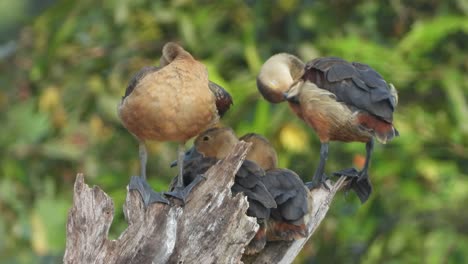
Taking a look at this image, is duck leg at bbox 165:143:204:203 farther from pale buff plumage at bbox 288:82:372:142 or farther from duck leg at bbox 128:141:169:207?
pale buff plumage at bbox 288:82:372:142

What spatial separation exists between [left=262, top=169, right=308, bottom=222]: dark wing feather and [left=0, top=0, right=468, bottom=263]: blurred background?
284 cm

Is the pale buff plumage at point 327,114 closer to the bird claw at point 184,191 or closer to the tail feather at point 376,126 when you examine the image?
the tail feather at point 376,126

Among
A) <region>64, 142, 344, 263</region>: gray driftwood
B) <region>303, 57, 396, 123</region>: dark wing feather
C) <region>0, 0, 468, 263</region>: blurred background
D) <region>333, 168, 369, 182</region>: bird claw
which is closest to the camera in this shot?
<region>64, 142, 344, 263</region>: gray driftwood

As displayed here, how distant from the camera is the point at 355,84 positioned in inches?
156

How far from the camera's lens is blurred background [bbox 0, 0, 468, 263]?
7000 millimetres

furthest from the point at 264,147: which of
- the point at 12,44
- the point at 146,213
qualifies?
the point at 12,44

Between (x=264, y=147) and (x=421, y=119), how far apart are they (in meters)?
3.11

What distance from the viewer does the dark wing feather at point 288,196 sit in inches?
147

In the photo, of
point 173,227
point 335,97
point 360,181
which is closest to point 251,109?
point 360,181

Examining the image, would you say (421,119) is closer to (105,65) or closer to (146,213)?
(105,65)

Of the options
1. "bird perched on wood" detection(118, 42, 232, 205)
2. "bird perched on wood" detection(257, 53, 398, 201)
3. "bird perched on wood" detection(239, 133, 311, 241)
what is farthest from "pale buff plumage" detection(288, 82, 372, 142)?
"bird perched on wood" detection(118, 42, 232, 205)

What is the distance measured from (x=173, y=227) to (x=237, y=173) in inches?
13.8

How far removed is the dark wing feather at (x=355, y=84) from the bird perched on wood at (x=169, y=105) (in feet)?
1.67

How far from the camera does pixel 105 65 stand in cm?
784
